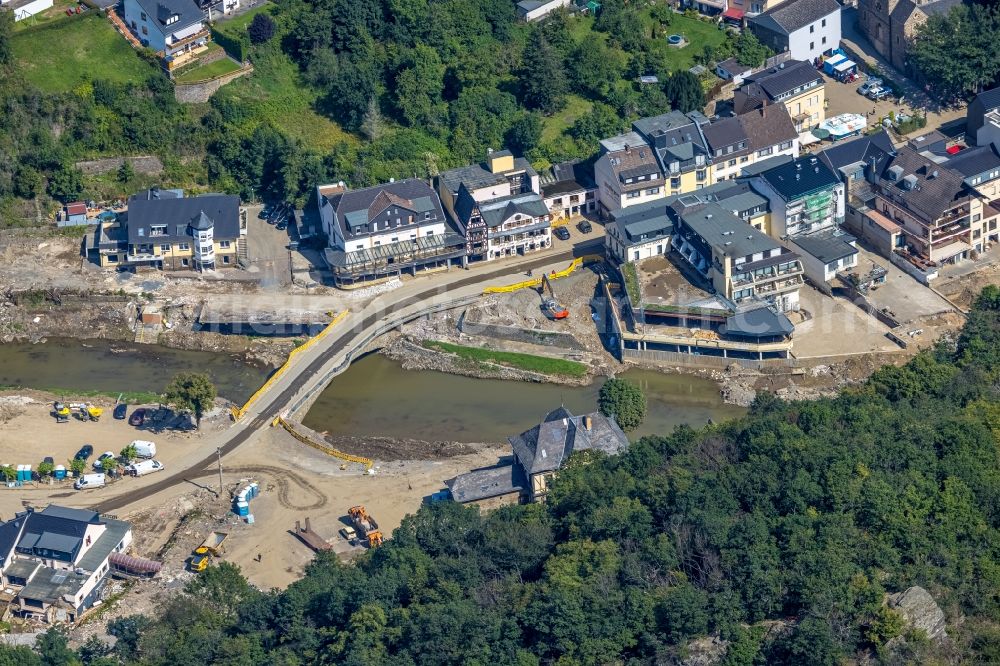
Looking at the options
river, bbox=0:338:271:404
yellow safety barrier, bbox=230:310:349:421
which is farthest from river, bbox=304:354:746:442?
river, bbox=0:338:271:404

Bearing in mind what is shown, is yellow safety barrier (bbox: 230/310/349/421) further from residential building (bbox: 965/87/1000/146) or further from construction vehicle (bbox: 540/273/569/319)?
residential building (bbox: 965/87/1000/146)

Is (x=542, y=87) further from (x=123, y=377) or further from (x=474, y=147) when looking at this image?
(x=123, y=377)

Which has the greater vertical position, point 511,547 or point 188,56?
point 188,56

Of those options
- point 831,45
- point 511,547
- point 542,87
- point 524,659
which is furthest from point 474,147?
point 524,659

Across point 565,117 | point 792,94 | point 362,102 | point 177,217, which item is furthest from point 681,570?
point 362,102

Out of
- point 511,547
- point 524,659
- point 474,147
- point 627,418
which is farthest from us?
point 474,147

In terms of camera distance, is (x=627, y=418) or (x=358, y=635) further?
(x=627, y=418)
